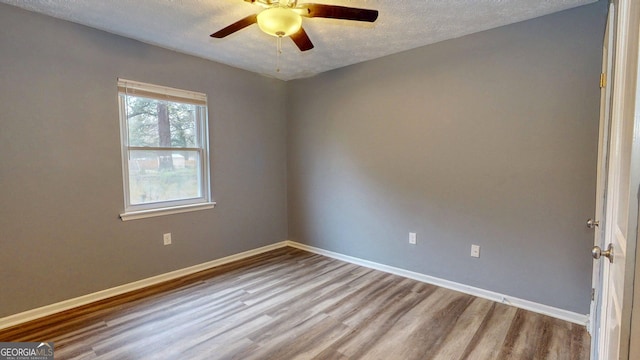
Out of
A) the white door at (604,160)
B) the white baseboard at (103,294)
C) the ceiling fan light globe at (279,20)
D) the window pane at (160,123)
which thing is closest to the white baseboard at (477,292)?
the white door at (604,160)

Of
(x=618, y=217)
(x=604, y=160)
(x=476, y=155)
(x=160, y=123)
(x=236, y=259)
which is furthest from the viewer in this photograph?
(x=236, y=259)

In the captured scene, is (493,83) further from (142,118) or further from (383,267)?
(142,118)

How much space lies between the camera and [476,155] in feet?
9.06

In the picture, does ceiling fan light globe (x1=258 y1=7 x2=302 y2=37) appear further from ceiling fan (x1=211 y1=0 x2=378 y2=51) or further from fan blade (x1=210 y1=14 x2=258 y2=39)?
fan blade (x1=210 y1=14 x2=258 y2=39)

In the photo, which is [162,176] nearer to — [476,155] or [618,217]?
[476,155]

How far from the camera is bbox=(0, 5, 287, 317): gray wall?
2303mm

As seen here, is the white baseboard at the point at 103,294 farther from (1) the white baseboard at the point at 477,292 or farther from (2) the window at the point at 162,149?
(1) the white baseboard at the point at 477,292

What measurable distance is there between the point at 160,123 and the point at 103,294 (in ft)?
5.59

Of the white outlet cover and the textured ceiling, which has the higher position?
the textured ceiling

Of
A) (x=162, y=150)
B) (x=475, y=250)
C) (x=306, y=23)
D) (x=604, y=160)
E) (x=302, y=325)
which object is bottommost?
(x=302, y=325)

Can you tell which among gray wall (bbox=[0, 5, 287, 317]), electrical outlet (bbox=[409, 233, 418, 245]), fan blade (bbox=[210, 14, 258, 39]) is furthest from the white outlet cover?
electrical outlet (bbox=[409, 233, 418, 245])

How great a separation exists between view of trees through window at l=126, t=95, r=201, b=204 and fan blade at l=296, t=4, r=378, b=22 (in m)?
2.03

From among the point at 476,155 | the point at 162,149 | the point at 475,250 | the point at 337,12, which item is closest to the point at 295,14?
the point at 337,12

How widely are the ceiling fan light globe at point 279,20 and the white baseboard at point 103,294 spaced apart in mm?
2690
